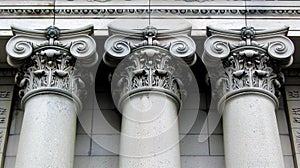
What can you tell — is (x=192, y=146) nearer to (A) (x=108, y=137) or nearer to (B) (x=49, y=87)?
(A) (x=108, y=137)

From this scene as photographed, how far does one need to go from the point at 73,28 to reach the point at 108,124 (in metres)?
2.13

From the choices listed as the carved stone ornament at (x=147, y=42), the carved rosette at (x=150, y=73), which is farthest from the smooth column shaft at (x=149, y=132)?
the carved stone ornament at (x=147, y=42)

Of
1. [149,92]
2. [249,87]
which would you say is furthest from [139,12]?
[249,87]

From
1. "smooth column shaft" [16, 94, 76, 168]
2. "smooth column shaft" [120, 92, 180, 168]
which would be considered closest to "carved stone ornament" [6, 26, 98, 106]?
"smooth column shaft" [16, 94, 76, 168]

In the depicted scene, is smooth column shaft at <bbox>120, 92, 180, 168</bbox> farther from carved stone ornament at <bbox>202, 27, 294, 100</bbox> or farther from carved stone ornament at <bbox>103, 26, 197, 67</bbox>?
carved stone ornament at <bbox>202, 27, 294, 100</bbox>

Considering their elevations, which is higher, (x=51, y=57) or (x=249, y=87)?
(x=51, y=57)

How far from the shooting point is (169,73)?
1383 cm

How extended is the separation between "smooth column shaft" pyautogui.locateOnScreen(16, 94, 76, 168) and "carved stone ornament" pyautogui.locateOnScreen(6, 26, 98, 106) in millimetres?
316

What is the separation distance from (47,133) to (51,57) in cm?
170

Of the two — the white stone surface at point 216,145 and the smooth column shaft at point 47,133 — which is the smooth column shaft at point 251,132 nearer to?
the white stone surface at point 216,145

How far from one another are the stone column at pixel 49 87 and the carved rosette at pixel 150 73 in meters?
0.78

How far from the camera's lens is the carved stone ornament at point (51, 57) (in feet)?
44.6

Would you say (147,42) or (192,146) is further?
(192,146)

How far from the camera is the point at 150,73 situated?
13664 mm
